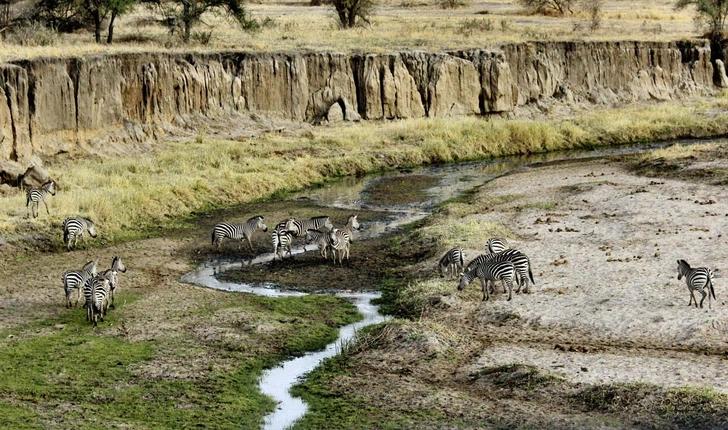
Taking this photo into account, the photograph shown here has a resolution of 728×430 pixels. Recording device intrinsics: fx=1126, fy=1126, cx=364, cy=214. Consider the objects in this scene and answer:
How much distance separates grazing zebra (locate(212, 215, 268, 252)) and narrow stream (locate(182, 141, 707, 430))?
881mm

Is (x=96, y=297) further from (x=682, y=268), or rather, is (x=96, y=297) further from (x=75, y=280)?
(x=682, y=268)

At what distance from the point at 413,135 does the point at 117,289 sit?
25.7 meters

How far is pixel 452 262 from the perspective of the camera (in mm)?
27031

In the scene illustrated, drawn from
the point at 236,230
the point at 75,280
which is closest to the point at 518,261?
the point at 75,280

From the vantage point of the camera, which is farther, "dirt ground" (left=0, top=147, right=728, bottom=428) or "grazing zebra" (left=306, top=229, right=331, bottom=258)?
"grazing zebra" (left=306, top=229, right=331, bottom=258)

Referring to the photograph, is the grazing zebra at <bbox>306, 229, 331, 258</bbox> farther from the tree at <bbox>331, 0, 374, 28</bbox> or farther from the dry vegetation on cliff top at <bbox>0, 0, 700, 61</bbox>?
the tree at <bbox>331, 0, 374, 28</bbox>

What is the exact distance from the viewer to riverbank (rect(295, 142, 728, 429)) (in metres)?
18.5

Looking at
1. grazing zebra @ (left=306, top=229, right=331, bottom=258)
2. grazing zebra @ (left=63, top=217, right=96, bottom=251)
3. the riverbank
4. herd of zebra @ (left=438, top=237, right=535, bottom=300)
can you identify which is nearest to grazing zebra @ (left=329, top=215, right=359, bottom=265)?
grazing zebra @ (left=306, top=229, right=331, bottom=258)

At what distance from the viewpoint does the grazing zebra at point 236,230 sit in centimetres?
3166

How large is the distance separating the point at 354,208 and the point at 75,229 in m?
11.0

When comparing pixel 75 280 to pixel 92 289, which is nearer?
pixel 92 289

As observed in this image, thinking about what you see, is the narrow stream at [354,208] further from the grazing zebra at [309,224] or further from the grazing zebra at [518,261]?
the grazing zebra at [518,261]

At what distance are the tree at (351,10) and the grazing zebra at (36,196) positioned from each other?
37.6 m

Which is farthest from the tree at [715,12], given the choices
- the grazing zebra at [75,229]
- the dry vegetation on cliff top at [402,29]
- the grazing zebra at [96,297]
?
the grazing zebra at [96,297]
